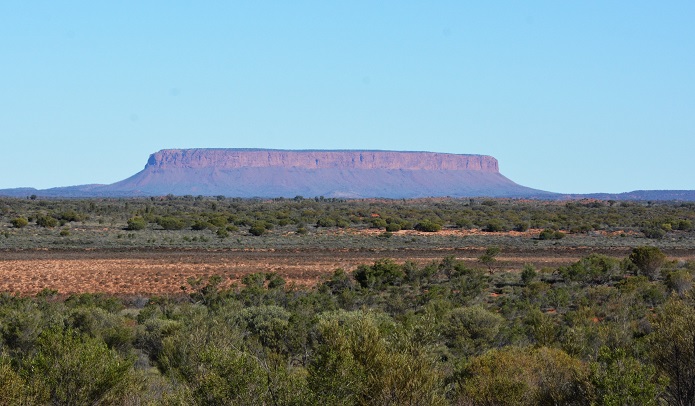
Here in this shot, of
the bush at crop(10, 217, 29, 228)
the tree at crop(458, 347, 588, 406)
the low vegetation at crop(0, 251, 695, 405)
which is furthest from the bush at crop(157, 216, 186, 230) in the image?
the tree at crop(458, 347, 588, 406)

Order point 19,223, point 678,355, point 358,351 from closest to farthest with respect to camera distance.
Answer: point 358,351, point 678,355, point 19,223

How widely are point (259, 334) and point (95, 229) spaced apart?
196 ft

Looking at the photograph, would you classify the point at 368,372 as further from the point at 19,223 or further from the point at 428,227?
the point at 19,223

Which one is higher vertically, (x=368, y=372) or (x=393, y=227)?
(x=368, y=372)

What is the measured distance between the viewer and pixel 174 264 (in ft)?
161

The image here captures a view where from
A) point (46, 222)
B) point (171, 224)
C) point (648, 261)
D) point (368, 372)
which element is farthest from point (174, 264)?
point (368, 372)

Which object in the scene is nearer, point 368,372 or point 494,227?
point 368,372

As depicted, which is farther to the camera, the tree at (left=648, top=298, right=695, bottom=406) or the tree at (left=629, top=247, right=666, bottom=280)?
the tree at (left=629, top=247, right=666, bottom=280)

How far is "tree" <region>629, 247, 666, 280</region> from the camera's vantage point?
135 feet

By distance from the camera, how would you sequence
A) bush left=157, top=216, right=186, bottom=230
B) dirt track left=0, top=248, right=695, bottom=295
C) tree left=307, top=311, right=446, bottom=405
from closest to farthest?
tree left=307, top=311, right=446, bottom=405
dirt track left=0, top=248, right=695, bottom=295
bush left=157, top=216, right=186, bottom=230

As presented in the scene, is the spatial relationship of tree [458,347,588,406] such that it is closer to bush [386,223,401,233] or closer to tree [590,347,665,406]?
tree [590,347,665,406]

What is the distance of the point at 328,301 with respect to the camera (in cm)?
3078

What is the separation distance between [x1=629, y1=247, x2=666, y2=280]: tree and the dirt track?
6.67 metres

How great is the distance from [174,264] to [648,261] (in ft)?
88.8
